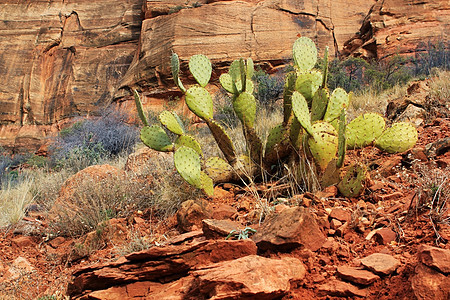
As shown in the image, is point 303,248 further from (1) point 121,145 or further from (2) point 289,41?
(2) point 289,41

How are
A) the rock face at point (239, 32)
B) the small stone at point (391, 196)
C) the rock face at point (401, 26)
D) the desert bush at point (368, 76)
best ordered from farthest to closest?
1. the rock face at point (239, 32)
2. the rock face at point (401, 26)
3. the desert bush at point (368, 76)
4. the small stone at point (391, 196)

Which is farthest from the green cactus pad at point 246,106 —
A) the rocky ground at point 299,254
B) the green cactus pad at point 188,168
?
the rocky ground at point 299,254

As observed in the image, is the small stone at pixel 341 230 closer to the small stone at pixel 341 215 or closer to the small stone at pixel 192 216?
the small stone at pixel 341 215

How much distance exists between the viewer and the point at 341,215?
2.74 meters

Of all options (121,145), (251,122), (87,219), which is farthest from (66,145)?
(251,122)

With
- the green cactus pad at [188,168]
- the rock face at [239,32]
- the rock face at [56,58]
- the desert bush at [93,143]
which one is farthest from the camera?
the rock face at [56,58]

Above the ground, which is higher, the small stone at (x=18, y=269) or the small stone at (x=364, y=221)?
the small stone at (x=364, y=221)

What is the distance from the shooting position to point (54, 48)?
65.5 ft

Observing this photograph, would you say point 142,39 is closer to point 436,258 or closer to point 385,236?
point 385,236

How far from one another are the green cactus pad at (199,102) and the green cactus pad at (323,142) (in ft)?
3.90

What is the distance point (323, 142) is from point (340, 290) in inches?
69.4

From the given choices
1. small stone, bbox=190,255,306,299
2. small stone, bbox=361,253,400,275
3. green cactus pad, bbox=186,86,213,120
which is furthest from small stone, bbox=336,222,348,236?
green cactus pad, bbox=186,86,213,120

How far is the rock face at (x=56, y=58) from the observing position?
18.4 meters

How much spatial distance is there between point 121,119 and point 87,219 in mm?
9947
